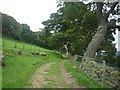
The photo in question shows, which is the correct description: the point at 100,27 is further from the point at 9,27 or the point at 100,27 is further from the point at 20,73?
the point at 9,27

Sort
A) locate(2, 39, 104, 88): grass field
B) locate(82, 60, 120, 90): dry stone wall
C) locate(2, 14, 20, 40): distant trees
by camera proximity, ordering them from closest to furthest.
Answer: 1. locate(2, 39, 104, 88): grass field
2. locate(82, 60, 120, 90): dry stone wall
3. locate(2, 14, 20, 40): distant trees

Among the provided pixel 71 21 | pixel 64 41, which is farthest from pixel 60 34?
pixel 71 21

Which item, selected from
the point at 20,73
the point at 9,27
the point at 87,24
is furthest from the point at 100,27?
the point at 9,27

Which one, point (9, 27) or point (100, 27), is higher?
point (9, 27)

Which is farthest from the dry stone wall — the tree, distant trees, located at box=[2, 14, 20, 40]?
distant trees, located at box=[2, 14, 20, 40]

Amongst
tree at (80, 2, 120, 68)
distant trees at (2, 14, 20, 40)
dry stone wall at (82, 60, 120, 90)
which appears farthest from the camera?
distant trees at (2, 14, 20, 40)

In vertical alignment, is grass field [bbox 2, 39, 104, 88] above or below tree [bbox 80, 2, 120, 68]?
below

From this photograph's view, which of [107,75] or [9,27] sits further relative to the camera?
[9,27]

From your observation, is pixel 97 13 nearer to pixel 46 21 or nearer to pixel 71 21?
pixel 71 21

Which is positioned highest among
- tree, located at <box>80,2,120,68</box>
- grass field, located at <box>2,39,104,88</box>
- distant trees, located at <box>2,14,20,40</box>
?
distant trees, located at <box>2,14,20,40</box>

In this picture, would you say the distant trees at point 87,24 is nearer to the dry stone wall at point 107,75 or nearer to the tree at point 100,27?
the tree at point 100,27

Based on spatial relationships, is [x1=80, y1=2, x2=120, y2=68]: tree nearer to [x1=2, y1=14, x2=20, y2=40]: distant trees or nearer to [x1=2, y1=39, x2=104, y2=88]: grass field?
[x1=2, y1=39, x2=104, y2=88]: grass field

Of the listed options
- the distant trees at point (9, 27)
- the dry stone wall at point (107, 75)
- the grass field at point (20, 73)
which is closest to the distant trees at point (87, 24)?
the grass field at point (20, 73)

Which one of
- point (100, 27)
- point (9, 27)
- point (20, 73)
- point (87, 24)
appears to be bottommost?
point (20, 73)
